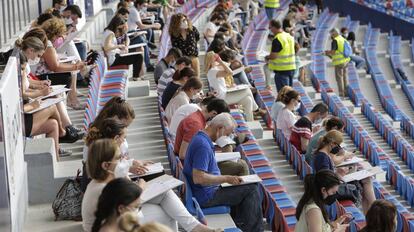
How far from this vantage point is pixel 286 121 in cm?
1226

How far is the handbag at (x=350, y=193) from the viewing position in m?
9.81

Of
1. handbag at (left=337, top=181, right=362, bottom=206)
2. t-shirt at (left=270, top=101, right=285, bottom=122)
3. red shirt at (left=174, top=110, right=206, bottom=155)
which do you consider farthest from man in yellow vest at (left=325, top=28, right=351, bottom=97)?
red shirt at (left=174, top=110, right=206, bottom=155)

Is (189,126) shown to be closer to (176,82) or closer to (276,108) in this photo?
(176,82)

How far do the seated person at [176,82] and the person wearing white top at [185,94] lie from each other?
35cm

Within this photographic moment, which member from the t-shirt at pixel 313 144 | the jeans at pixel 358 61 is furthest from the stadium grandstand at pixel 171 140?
the jeans at pixel 358 61

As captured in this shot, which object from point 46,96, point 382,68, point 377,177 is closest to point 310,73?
point 382,68

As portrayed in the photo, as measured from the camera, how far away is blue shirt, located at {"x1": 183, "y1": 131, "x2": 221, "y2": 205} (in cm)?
816

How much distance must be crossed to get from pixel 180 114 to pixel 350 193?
1753 mm

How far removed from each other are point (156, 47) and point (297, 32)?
8740 millimetres

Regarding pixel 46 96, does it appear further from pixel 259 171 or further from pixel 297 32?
pixel 297 32

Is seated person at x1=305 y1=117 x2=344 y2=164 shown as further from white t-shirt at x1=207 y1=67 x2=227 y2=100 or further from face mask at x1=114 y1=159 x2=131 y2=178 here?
face mask at x1=114 y1=159 x2=131 y2=178

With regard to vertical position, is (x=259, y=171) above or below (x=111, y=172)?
below

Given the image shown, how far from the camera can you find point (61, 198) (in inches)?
313

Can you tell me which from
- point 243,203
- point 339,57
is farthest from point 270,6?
point 243,203
